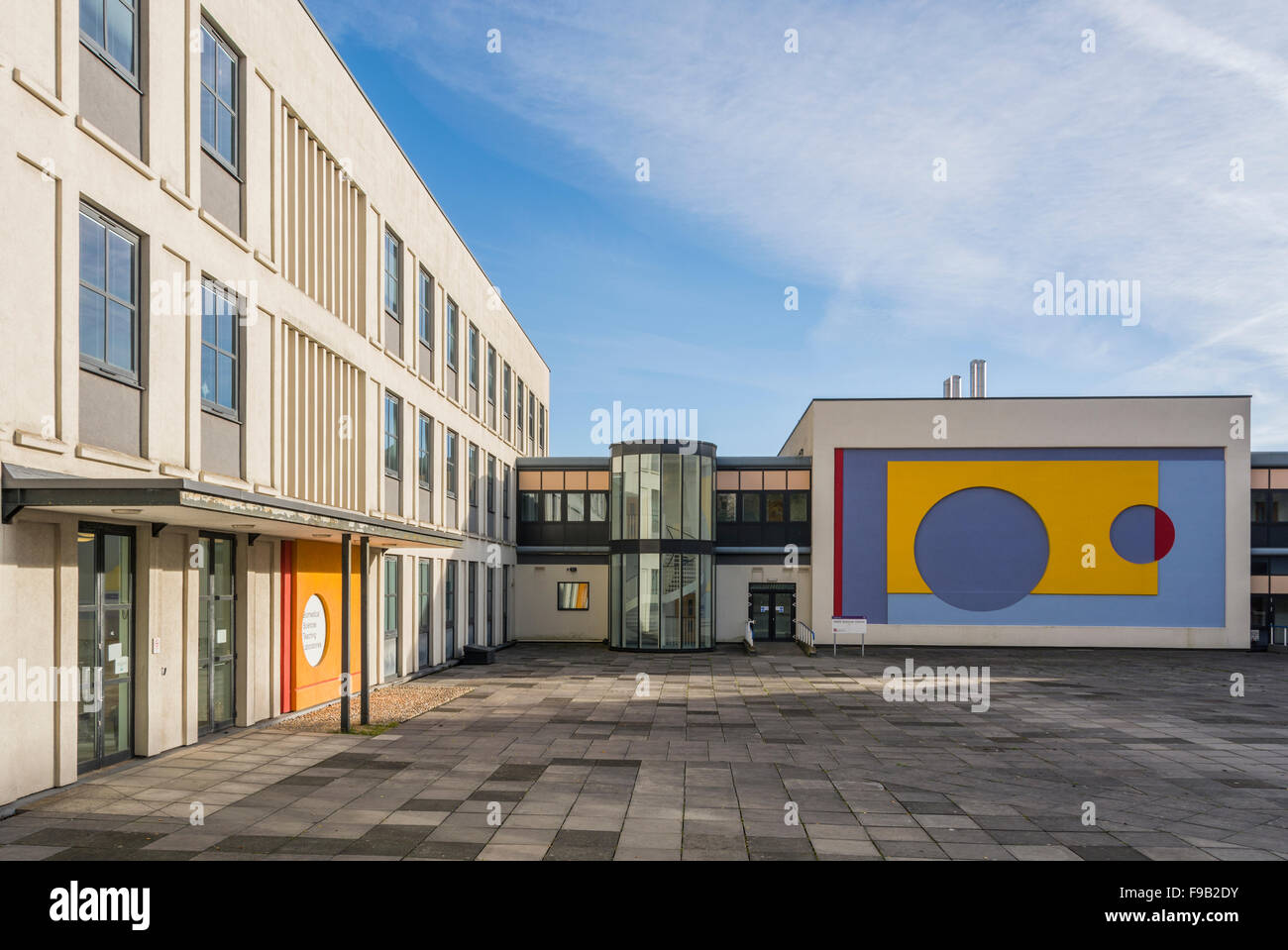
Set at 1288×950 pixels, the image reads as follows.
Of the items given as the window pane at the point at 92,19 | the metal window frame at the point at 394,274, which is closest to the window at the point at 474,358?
the metal window frame at the point at 394,274

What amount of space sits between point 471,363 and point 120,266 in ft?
61.5

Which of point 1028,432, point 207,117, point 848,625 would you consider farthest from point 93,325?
point 1028,432

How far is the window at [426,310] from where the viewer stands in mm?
25078

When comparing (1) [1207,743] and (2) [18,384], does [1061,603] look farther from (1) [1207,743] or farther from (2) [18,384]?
(2) [18,384]

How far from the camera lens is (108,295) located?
1140cm

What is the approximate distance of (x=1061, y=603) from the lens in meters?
34.6

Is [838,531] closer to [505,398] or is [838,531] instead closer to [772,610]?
[772,610]

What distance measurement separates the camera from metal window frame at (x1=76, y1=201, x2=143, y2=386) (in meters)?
10.9

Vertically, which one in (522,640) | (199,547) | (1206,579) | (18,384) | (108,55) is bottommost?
(522,640)

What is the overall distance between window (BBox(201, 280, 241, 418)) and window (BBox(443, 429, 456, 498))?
12.7m

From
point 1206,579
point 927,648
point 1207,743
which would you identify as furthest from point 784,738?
point 1206,579

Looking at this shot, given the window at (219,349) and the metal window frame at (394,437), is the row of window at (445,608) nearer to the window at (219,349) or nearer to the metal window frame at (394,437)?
the metal window frame at (394,437)

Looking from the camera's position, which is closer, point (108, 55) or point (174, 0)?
point (108, 55)

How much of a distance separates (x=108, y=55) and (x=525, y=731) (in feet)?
36.6
